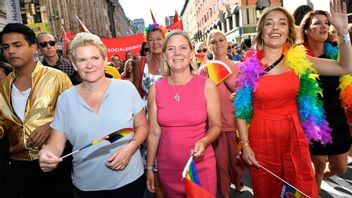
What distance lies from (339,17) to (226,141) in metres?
1.85

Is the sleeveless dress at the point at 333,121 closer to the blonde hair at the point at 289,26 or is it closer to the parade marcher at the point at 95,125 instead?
the blonde hair at the point at 289,26

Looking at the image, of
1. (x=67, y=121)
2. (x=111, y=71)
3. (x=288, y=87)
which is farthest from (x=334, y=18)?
(x=111, y=71)

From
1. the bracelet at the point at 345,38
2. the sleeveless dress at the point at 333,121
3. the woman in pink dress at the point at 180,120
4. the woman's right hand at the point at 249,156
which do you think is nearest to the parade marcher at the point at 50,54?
the woman in pink dress at the point at 180,120

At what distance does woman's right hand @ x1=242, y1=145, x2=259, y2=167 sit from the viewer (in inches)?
99.7

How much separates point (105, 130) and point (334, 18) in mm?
1987

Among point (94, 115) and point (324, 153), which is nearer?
point (94, 115)

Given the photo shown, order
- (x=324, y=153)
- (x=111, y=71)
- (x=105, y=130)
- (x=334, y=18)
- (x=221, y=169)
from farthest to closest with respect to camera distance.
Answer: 1. (x=111, y=71)
2. (x=221, y=169)
3. (x=324, y=153)
4. (x=334, y=18)
5. (x=105, y=130)

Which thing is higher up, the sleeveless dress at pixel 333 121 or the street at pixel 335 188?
the sleeveless dress at pixel 333 121

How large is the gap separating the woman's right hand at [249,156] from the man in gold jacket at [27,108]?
1.63m

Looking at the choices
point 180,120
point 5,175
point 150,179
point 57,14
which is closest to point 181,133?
point 180,120

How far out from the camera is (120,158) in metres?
1.98

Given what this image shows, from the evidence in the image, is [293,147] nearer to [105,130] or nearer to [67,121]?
[105,130]

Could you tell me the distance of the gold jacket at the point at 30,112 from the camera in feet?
8.24

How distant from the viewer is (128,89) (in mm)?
2195
